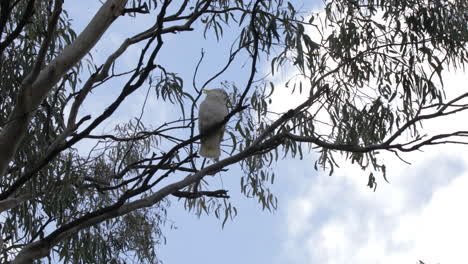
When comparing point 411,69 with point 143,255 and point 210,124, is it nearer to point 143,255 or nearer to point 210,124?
point 210,124

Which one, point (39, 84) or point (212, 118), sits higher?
point (212, 118)

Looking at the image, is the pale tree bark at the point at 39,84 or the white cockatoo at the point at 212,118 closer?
the pale tree bark at the point at 39,84

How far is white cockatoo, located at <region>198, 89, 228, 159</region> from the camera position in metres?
3.11

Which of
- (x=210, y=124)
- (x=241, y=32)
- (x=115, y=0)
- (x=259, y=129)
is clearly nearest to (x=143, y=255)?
(x=259, y=129)

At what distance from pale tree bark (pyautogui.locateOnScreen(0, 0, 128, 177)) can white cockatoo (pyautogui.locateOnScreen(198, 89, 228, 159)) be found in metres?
0.90

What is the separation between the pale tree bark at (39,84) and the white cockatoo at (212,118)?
90 centimetres

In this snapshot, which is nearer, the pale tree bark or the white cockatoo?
the pale tree bark

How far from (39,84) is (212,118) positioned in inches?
43.7

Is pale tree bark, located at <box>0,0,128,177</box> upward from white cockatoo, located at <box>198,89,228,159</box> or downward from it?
downward

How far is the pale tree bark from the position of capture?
217 centimetres

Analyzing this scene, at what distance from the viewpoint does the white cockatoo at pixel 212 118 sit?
122 inches

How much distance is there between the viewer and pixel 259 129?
3.63 m

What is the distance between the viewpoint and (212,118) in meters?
3.18

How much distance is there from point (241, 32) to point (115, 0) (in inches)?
36.7
